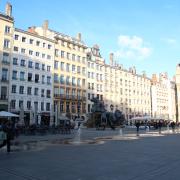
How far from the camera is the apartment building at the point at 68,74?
64.9 m

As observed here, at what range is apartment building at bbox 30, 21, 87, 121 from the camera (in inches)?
2554

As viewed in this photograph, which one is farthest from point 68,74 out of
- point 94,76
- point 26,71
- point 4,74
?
point 4,74

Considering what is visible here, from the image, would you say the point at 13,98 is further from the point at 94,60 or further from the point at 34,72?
the point at 94,60

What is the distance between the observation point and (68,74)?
223 ft

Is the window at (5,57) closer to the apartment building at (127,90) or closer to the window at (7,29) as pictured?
the window at (7,29)

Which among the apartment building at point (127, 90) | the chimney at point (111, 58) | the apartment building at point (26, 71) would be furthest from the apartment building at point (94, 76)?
the apartment building at point (26, 71)

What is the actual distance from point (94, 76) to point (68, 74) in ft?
32.7

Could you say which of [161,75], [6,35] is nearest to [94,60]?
[6,35]

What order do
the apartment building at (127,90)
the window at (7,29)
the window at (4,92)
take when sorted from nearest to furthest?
the window at (4,92), the window at (7,29), the apartment building at (127,90)

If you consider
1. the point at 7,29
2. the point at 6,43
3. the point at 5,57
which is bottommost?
the point at 5,57

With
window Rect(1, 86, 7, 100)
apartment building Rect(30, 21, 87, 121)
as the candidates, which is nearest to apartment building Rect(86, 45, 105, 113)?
apartment building Rect(30, 21, 87, 121)

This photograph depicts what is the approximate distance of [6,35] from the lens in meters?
54.3

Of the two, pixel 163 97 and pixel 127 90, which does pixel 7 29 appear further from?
pixel 163 97

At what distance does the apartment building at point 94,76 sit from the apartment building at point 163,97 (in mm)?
33281
